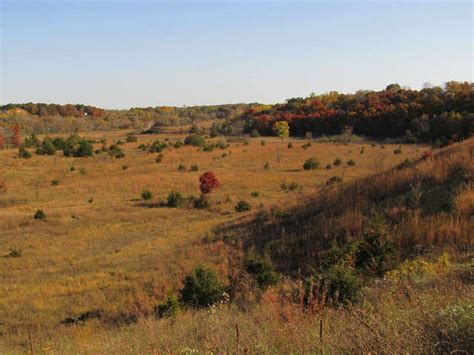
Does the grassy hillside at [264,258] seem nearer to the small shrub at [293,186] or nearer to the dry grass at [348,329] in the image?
the dry grass at [348,329]

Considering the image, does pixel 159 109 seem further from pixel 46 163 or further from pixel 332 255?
pixel 332 255

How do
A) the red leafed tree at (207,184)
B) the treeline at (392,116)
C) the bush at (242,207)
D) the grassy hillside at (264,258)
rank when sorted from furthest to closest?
the treeline at (392,116), the red leafed tree at (207,184), the bush at (242,207), the grassy hillside at (264,258)

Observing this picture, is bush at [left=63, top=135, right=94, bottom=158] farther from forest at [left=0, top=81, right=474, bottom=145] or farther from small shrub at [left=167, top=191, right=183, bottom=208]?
small shrub at [left=167, top=191, right=183, bottom=208]

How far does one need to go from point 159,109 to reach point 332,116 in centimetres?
11387

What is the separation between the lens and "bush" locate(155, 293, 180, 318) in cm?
776

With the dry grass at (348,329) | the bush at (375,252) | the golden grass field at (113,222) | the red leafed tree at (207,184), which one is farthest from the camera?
the red leafed tree at (207,184)

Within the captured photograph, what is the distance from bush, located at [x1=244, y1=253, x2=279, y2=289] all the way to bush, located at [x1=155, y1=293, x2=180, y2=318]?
1.80 m

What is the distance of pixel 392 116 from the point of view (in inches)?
2633

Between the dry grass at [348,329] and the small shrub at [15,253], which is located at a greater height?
the dry grass at [348,329]

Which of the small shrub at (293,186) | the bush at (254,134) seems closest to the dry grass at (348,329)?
the small shrub at (293,186)

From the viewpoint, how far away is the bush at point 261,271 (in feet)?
29.2

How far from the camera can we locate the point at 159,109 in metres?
177

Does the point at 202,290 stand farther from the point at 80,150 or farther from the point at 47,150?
the point at 47,150

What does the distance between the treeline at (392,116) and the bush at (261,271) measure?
46.1m
